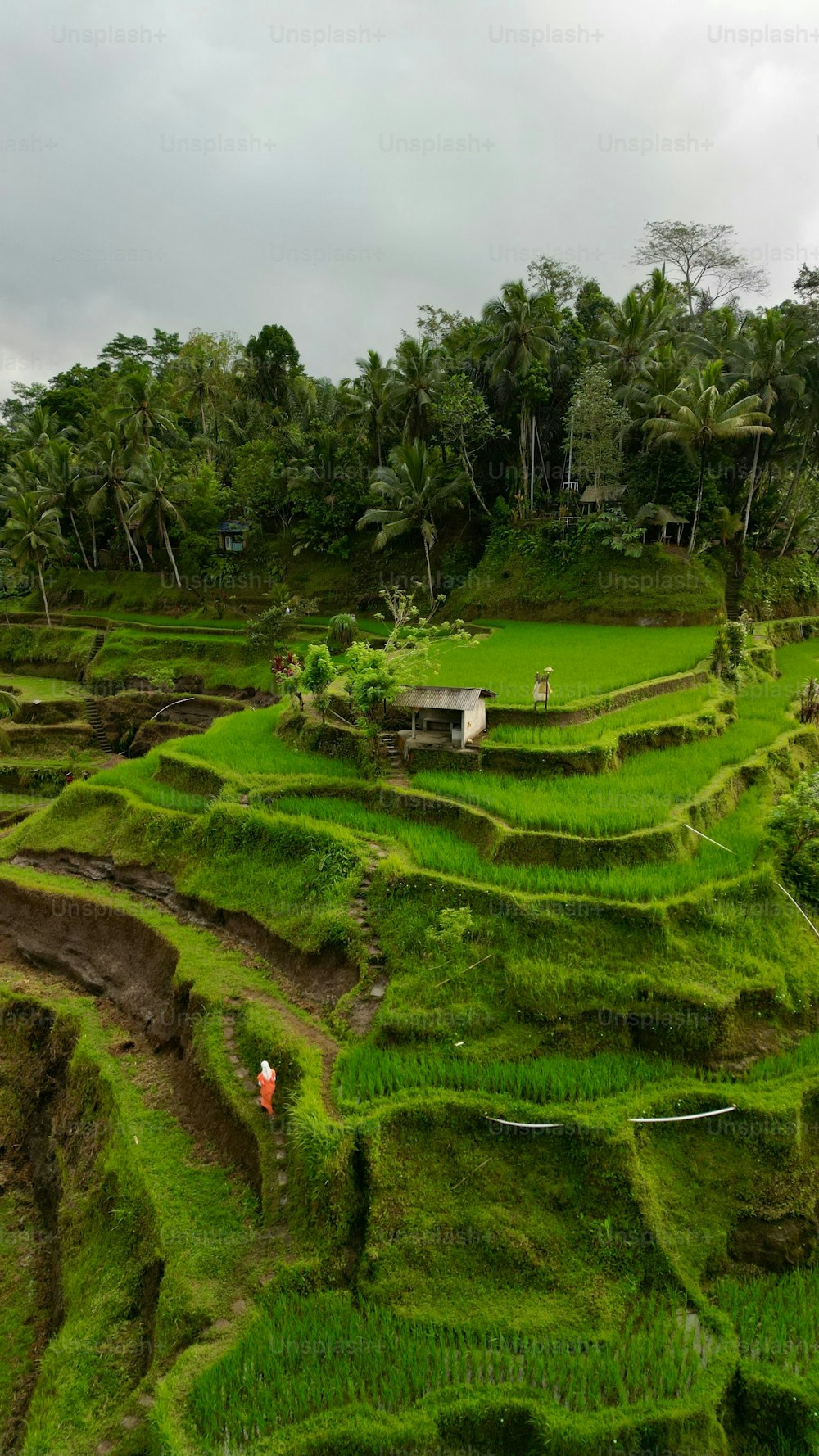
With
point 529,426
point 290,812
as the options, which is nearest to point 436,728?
point 290,812

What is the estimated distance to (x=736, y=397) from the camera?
27.5m

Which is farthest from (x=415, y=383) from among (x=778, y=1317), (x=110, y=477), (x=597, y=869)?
(x=778, y=1317)

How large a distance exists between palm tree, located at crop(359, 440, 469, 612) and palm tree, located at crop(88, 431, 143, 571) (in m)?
13.3

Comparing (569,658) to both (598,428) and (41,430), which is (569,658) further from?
(41,430)

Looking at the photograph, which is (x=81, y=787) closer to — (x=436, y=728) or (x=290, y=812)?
(x=290, y=812)

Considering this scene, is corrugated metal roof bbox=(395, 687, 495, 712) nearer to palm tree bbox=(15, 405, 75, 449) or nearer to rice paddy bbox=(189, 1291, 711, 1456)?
rice paddy bbox=(189, 1291, 711, 1456)

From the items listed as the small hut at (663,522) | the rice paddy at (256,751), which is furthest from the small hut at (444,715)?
the small hut at (663,522)

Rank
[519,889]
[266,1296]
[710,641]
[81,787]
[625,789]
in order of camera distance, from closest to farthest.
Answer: [266,1296], [519,889], [625,789], [81,787], [710,641]

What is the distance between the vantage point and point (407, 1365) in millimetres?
6992

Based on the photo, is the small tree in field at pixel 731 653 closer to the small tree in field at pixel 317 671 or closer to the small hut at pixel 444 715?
the small hut at pixel 444 715

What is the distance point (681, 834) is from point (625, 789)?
1.72 metres

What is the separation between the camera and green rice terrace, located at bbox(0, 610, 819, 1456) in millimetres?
6859

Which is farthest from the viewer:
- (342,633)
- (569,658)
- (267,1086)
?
(342,633)

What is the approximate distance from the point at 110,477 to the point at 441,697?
2852cm
